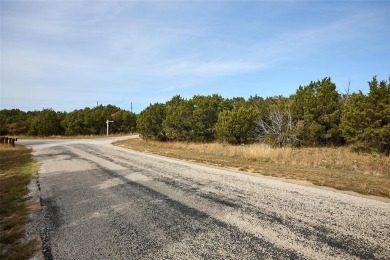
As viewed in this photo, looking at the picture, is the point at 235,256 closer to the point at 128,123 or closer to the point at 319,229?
the point at 319,229

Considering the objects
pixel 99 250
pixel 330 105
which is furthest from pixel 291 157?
pixel 99 250

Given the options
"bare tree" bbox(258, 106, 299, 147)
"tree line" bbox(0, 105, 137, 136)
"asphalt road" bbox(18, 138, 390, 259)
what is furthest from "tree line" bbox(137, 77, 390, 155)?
"tree line" bbox(0, 105, 137, 136)

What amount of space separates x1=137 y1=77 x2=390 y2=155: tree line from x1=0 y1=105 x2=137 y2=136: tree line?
25.2 m

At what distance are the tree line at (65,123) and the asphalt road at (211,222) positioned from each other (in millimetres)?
47011

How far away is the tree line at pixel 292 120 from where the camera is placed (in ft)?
46.2

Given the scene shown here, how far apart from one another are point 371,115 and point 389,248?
12422 millimetres

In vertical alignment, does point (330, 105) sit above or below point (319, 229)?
above

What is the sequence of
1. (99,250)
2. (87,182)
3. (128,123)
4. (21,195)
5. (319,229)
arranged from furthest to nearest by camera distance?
1. (128,123)
2. (87,182)
3. (21,195)
4. (319,229)
5. (99,250)

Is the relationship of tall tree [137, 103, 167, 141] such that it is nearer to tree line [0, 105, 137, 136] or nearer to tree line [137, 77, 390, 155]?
tree line [137, 77, 390, 155]

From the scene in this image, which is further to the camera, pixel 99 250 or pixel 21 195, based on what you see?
pixel 21 195

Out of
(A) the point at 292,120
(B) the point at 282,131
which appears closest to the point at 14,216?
(B) the point at 282,131

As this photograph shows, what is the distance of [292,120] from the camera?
20.8 meters

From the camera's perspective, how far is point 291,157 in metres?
14.1

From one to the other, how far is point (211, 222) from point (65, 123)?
5332 centimetres
